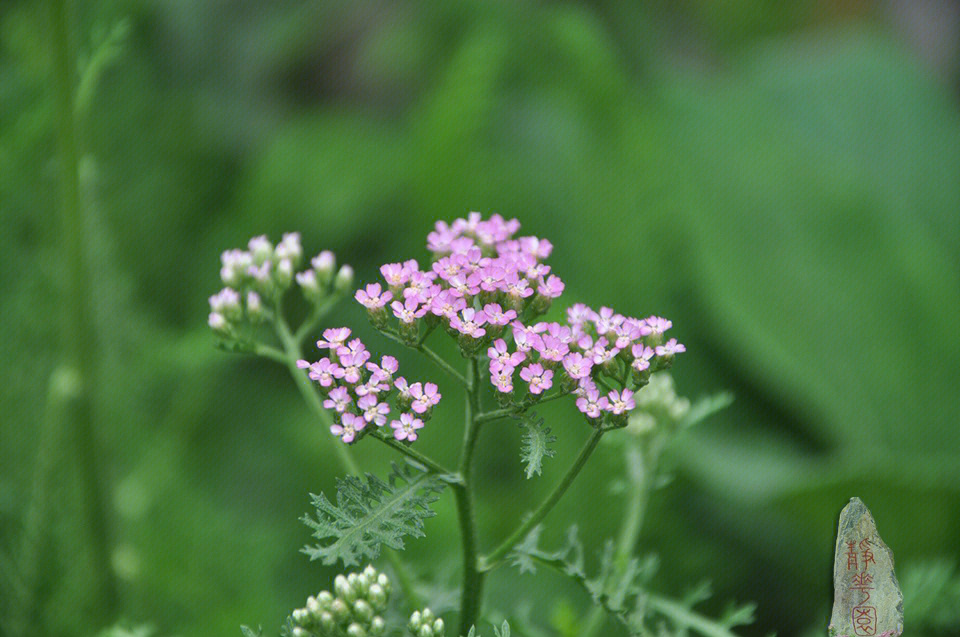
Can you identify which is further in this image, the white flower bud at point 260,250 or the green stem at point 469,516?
the white flower bud at point 260,250

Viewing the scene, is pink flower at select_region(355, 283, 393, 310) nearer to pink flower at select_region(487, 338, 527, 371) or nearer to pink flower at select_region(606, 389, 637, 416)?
pink flower at select_region(487, 338, 527, 371)

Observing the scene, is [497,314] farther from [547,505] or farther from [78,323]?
[78,323]

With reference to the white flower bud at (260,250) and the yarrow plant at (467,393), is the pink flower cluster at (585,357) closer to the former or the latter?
the yarrow plant at (467,393)

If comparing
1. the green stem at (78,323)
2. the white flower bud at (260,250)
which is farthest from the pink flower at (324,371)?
the green stem at (78,323)

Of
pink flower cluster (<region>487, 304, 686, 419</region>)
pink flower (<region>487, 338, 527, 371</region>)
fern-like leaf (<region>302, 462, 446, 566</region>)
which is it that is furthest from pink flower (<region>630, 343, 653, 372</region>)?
fern-like leaf (<region>302, 462, 446, 566</region>)

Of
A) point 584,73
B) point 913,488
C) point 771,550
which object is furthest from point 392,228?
point 913,488

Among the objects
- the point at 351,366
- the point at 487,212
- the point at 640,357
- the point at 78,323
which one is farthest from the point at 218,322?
the point at 487,212
